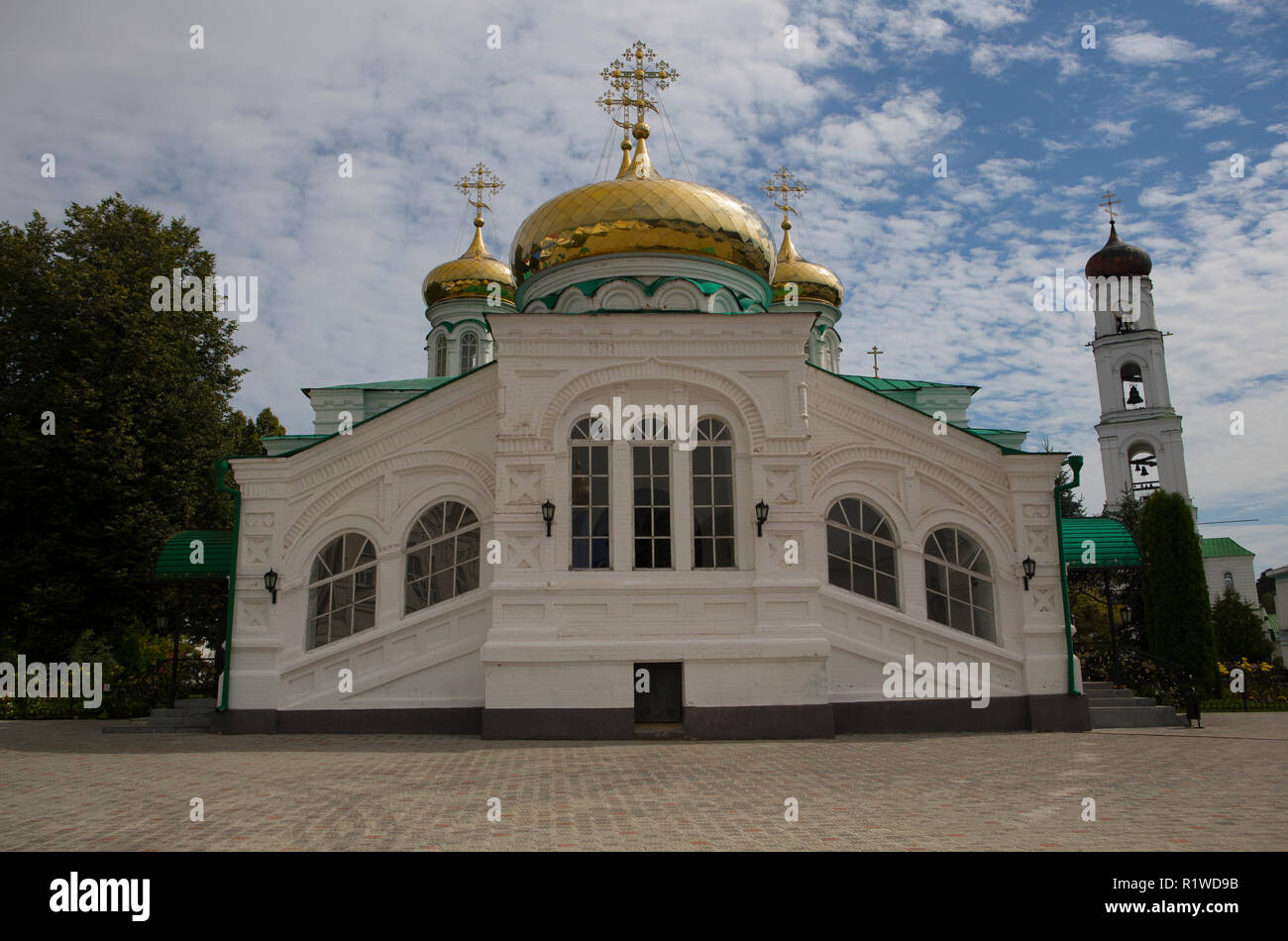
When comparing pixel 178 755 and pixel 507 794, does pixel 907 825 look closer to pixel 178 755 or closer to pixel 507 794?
pixel 507 794

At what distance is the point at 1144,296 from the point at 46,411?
39.7m

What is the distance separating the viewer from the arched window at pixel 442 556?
42.2 feet

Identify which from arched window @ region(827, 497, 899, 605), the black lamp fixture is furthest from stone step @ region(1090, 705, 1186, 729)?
arched window @ region(827, 497, 899, 605)

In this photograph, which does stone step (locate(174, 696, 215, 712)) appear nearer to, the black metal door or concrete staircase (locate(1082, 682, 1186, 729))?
the black metal door

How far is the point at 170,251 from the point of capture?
67.4 feet

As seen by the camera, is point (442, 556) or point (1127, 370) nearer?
point (442, 556)

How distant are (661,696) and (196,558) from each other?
23.9 feet

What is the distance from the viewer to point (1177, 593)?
61.6ft

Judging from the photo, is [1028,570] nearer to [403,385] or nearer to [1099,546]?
[1099,546]

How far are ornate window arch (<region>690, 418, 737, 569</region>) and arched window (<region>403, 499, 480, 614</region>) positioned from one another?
10.6ft

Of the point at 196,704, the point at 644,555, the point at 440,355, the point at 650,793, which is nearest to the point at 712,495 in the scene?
the point at 644,555

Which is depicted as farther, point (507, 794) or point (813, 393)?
point (813, 393)

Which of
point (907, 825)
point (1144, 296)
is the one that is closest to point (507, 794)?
point (907, 825)

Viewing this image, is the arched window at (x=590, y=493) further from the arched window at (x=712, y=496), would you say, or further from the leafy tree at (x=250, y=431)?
the leafy tree at (x=250, y=431)
